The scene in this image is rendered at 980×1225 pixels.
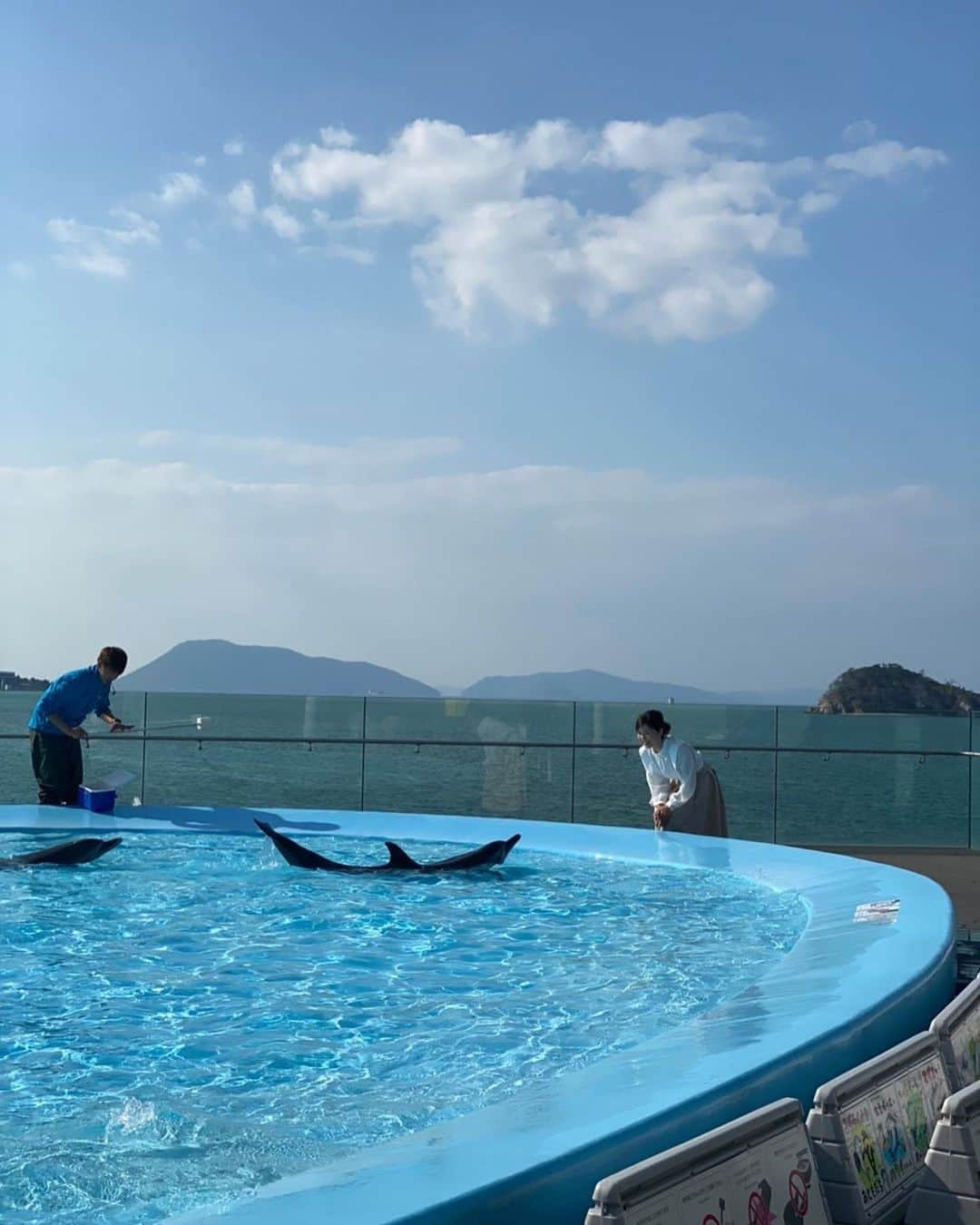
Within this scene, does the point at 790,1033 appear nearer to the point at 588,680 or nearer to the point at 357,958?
the point at 357,958

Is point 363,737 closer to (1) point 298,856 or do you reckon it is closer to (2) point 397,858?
(1) point 298,856

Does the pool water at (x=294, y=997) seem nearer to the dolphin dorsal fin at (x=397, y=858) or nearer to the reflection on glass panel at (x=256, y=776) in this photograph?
the dolphin dorsal fin at (x=397, y=858)

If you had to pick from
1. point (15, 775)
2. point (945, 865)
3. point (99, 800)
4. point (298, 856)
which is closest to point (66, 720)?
point (99, 800)

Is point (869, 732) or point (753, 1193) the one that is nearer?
point (753, 1193)

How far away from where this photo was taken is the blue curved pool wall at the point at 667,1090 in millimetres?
2512

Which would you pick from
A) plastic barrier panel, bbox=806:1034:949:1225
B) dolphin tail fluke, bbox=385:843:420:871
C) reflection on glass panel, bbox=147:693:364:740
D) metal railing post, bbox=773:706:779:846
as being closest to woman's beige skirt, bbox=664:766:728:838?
dolphin tail fluke, bbox=385:843:420:871

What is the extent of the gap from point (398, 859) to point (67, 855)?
198cm

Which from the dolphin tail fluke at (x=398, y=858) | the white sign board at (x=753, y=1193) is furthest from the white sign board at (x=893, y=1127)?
the dolphin tail fluke at (x=398, y=858)

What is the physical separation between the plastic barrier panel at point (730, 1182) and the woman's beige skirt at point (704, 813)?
6090 mm

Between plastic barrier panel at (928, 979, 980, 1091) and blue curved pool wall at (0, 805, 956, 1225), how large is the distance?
1.37 ft

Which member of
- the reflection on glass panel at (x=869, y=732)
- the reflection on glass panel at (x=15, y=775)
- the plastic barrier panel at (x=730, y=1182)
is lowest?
the reflection on glass panel at (x=15, y=775)

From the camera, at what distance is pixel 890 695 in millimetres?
20656

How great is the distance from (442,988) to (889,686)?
1894cm

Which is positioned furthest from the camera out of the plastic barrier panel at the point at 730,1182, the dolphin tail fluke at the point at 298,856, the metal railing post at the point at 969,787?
the metal railing post at the point at 969,787
